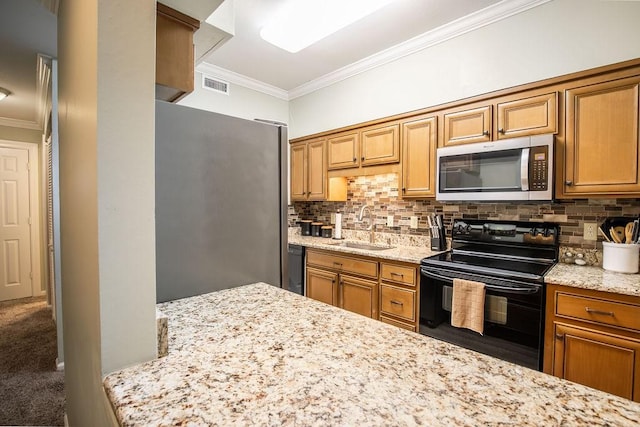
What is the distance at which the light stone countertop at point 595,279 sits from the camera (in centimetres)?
154

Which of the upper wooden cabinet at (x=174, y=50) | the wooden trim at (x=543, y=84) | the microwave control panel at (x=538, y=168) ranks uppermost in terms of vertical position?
the wooden trim at (x=543, y=84)

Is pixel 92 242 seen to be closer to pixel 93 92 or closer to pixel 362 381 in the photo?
pixel 93 92

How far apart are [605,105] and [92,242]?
267 centimetres

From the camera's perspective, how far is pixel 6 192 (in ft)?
13.9

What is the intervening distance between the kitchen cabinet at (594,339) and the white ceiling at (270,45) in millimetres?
2048

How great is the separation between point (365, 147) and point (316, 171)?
2.44 feet

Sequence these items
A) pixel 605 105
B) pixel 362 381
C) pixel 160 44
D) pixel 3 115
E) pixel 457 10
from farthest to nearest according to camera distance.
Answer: pixel 3 115
pixel 457 10
pixel 605 105
pixel 160 44
pixel 362 381

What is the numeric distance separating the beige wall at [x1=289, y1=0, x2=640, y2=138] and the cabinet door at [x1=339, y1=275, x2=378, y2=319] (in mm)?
1691

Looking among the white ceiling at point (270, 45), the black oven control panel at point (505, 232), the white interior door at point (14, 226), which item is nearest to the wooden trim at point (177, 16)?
the white ceiling at point (270, 45)

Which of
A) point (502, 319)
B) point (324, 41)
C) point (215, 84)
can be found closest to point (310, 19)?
point (324, 41)

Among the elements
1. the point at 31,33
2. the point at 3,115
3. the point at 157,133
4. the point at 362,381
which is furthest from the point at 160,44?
the point at 3,115

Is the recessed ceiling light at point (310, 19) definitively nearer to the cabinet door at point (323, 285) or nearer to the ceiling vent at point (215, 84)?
the ceiling vent at point (215, 84)

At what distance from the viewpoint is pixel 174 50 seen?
1067 millimetres

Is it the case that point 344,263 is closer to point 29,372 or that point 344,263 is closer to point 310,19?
point 310,19
